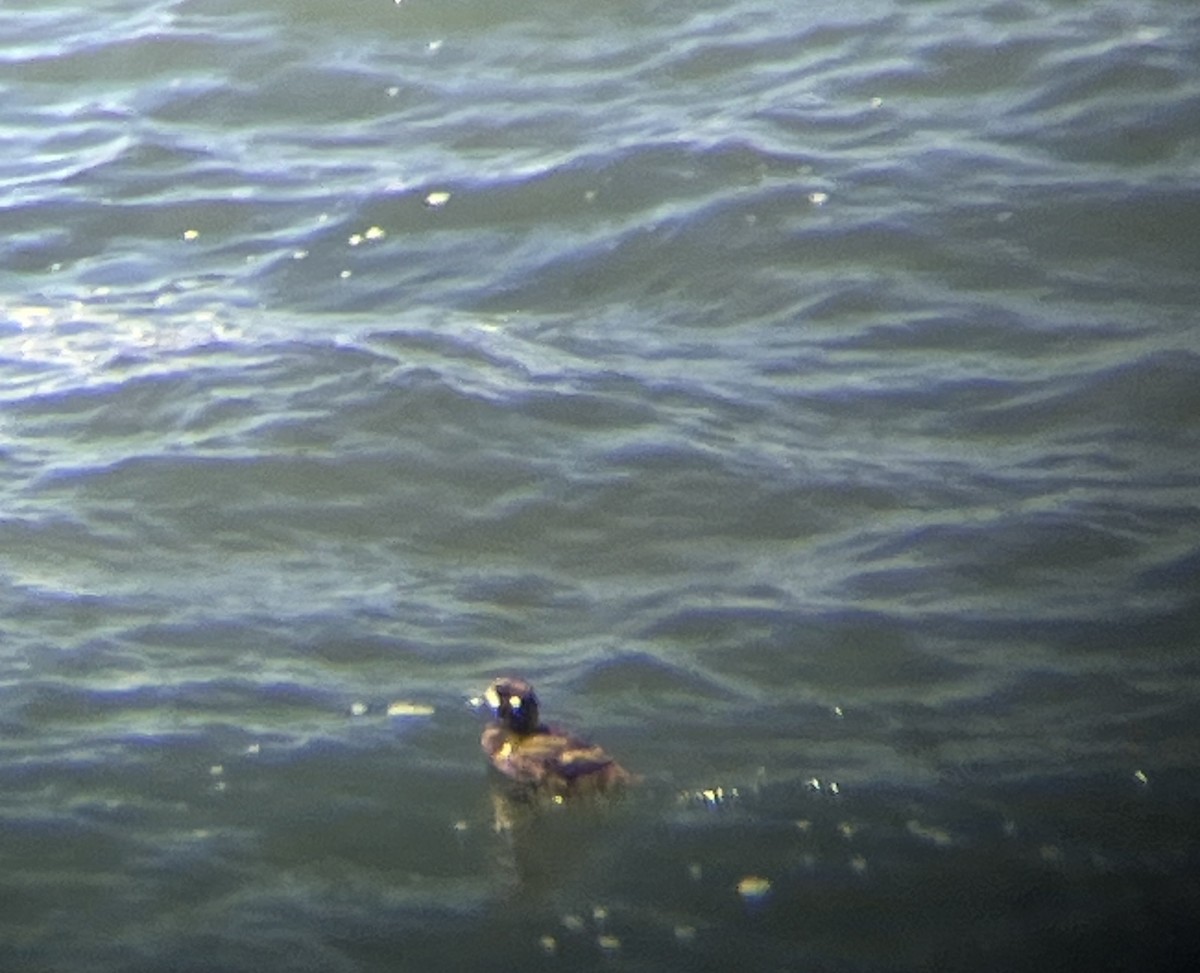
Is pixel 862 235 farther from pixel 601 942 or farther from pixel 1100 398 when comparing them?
pixel 601 942

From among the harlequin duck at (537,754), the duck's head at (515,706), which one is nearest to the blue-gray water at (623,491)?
the harlequin duck at (537,754)

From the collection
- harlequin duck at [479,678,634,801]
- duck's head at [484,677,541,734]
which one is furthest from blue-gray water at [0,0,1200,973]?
duck's head at [484,677,541,734]

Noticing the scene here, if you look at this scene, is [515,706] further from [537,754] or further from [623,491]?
[623,491]

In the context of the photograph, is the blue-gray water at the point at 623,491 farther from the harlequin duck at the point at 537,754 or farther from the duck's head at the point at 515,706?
the duck's head at the point at 515,706

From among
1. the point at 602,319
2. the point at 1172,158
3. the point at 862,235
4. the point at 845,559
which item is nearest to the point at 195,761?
the point at 845,559

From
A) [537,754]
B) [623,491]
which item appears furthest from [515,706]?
[623,491]

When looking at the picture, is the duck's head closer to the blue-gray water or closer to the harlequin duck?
the harlequin duck
